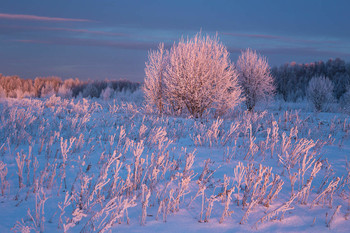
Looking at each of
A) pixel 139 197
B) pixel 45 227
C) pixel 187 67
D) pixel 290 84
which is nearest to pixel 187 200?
pixel 139 197

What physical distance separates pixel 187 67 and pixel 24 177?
30.5 ft

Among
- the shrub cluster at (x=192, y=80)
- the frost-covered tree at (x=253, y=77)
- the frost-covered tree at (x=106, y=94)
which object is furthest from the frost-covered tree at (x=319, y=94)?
the frost-covered tree at (x=106, y=94)

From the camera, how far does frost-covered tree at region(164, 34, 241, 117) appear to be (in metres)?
12.4

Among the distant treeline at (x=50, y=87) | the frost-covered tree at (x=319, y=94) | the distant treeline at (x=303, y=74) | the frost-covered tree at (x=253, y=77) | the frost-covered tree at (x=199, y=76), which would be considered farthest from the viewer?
the distant treeline at (x=303, y=74)

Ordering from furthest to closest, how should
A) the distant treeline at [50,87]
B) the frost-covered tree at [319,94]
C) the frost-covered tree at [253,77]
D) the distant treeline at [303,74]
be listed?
the distant treeline at [303,74]
the distant treeline at [50,87]
the frost-covered tree at [319,94]
the frost-covered tree at [253,77]

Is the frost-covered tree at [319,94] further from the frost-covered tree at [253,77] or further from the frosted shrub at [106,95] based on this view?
the frosted shrub at [106,95]

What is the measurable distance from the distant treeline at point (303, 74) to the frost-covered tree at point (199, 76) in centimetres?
3513

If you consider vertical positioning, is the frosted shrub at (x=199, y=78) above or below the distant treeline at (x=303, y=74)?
below

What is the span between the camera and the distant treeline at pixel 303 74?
4844 centimetres

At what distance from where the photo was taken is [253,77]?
1998 cm

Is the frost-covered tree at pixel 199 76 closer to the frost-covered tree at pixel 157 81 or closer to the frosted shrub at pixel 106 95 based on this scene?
the frost-covered tree at pixel 157 81

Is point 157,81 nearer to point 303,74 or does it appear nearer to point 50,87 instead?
point 50,87

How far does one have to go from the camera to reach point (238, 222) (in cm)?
270

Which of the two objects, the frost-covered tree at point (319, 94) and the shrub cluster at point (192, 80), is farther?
the frost-covered tree at point (319, 94)
